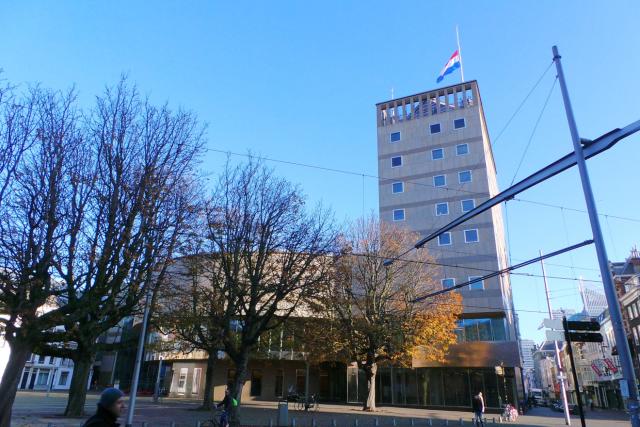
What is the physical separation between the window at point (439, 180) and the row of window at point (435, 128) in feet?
18.3

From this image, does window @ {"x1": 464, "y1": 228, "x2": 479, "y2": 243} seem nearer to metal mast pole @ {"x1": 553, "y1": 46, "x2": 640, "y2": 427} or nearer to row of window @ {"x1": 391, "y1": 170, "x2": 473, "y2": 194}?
row of window @ {"x1": 391, "y1": 170, "x2": 473, "y2": 194}

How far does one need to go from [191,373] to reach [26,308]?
128ft

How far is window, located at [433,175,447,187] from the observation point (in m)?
46.1

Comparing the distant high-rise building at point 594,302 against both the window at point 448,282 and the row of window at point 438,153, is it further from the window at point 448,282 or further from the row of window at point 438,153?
the window at point 448,282

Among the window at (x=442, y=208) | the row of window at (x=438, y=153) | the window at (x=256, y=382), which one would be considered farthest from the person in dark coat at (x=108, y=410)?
the row of window at (x=438, y=153)

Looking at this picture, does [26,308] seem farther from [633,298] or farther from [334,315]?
[633,298]

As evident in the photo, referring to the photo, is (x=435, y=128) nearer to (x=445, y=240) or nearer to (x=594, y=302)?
(x=445, y=240)

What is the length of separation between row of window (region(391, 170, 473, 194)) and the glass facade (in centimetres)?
1821

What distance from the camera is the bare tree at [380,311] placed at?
30.0 meters

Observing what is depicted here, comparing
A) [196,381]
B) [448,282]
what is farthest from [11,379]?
[196,381]

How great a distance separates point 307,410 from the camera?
30875mm

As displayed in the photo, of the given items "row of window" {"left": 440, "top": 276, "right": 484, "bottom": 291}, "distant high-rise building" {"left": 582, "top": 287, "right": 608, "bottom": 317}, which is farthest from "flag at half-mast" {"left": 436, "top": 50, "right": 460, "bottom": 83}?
"distant high-rise building" {"left": 582, "top": 287, "right": 608, "bottom": 317}

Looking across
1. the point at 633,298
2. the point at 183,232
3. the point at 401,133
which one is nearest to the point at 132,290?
the point at 183,232

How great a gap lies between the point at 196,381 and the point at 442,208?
31.4m
